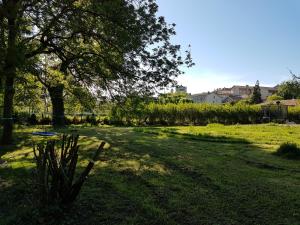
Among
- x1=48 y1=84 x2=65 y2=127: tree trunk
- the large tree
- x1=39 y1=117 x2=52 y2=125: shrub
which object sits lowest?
x1=39 y1=117 x2=52 y2=125: shrub

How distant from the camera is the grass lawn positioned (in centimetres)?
543

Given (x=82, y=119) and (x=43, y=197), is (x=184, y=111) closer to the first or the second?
(x=82, y=119)

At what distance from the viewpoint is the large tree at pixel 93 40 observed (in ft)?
39.0

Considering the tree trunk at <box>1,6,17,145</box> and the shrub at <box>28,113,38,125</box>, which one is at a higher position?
the tree trunk at <box>1,6,17,145</box>

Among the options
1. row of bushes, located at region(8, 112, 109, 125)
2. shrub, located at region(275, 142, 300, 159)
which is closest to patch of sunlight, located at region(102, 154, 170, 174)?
shrub, located at region(275, 142, 300, 159)

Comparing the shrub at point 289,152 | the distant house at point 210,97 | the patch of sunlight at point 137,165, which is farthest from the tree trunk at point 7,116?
the distant house at point 210,97

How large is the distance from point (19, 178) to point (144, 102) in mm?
7398

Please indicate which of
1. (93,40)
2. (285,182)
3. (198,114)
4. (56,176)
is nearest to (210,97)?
(198,114)

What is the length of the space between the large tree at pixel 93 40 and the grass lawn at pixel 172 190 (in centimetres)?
383

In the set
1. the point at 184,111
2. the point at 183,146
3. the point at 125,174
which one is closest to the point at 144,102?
the point at 183,146

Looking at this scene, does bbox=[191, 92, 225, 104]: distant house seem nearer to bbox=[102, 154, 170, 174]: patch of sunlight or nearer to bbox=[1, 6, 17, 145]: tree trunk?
bbox=[1, 6, 17, 145]: tree trunk

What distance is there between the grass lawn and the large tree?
12.6 ft

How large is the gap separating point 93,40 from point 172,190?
31.5 ft

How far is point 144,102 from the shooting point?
A: 14555mm
